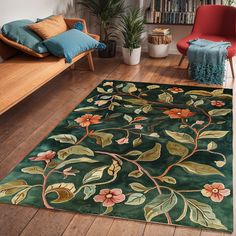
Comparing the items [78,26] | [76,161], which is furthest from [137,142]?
[78,26]

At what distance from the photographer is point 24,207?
229 cm

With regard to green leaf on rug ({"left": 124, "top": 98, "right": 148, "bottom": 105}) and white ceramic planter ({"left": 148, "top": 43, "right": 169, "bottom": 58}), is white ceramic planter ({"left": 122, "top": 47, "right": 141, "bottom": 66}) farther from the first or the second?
green leaf on rug ({"left": 124, "top": 98, "right": 148, "bottom": 105})

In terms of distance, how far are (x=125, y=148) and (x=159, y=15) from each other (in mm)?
2703

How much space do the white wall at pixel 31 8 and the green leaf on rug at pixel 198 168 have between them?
2.38 m

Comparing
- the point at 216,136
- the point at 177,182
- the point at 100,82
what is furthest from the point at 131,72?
the point at 177,182

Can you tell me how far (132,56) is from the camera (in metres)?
4.75

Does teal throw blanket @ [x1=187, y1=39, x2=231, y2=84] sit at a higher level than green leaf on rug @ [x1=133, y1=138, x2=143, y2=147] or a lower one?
higher

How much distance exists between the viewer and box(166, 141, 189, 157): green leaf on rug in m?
2.79

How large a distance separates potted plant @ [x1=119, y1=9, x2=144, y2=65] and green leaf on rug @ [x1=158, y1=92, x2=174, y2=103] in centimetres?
106

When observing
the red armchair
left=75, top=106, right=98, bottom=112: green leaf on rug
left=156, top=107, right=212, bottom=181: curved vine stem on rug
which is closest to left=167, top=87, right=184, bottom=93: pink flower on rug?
left=156, top=107, right=212, bottom=181: curved vine stem on rug

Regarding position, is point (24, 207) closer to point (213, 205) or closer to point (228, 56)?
point (213, 205)

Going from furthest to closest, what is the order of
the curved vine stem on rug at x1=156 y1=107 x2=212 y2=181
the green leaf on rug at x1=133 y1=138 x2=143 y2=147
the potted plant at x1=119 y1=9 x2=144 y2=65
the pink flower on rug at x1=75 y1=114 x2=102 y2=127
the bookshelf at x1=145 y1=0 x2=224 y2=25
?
the bookshelf at x1=145 y1=0 x2=224 y2=25
the potted plant at x1=119 y1=9 x2=144 y2=65
the pink flower on rug at x1=75 y1=114 x2=102 y2=127
the green leaf on rug at x1=133 y1=138 x2=143 y2=147
the curved vine stem on rug at x1=156 y1=107 x2=212 y2=181

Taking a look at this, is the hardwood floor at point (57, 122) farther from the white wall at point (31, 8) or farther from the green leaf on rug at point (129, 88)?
the white wall at point (31, 8)

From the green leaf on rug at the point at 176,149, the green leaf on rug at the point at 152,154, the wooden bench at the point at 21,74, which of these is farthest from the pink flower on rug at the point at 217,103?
the wooden bench at the point at 21,74
